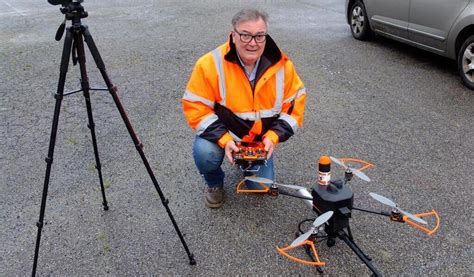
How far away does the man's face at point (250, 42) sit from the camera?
2.62 metres

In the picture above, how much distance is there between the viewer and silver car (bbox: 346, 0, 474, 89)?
16.6ft

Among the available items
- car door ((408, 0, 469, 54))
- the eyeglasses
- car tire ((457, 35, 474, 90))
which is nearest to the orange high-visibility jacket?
the eyeglasses

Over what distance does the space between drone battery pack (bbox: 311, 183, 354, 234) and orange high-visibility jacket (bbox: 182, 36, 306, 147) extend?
1.70 ft

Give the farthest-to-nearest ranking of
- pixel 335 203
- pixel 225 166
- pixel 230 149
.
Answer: pixel 225 166 → pixel 230 149 → pixel 335 203

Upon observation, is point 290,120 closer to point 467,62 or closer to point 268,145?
point 268,145

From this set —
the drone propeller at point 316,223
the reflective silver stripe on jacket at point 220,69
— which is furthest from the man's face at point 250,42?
the drone propeller at point 316,223

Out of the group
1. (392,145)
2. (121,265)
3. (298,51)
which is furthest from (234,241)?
(298,51)

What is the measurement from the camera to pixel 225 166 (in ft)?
12.2

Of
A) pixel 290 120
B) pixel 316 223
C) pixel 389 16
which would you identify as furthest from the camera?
pixel 389 16

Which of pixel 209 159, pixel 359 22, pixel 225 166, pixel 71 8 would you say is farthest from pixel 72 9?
pixel 359 22

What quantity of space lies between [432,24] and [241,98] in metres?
3.76

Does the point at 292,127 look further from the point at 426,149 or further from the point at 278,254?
the point at 426,149

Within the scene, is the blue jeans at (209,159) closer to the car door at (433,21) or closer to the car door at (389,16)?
the car door at (433,21)

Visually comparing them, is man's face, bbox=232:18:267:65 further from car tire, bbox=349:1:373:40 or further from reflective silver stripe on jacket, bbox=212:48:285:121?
car tire, bbox=349:1:373:40
